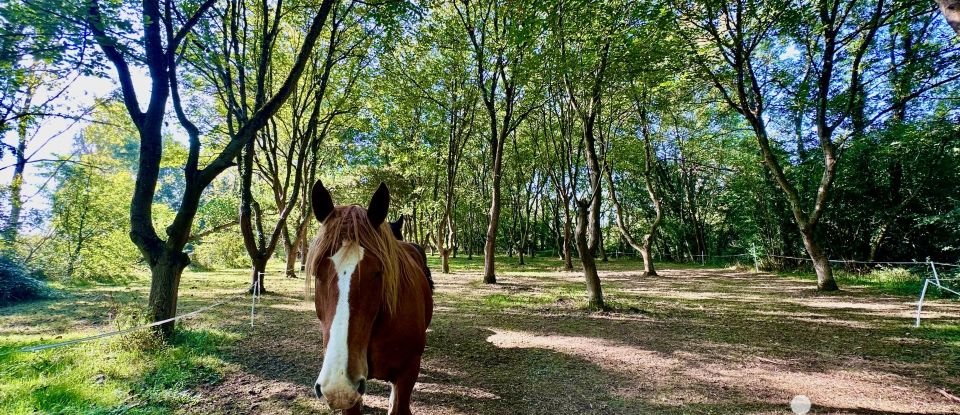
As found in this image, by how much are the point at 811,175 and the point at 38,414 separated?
21256 millimetres

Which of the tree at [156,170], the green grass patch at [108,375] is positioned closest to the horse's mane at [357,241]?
the green grass patch at [108,375]

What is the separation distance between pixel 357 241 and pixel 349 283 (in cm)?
25

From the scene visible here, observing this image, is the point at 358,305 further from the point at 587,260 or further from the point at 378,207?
the point at 587,260

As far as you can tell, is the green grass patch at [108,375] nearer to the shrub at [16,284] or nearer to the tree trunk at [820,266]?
the shrub at [16,284]

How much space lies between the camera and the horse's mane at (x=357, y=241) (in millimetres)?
2066

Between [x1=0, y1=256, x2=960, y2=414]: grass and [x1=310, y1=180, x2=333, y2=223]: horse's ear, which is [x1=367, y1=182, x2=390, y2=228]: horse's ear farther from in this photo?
[x1=0, y1=256, x2=960, y2=414]: grass

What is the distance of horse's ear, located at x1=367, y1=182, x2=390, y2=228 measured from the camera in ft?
7.59

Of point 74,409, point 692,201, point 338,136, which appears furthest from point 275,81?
point 692,201

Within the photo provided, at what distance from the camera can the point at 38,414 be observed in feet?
10.9

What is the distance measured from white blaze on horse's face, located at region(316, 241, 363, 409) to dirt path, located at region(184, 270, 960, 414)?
5.78 feet

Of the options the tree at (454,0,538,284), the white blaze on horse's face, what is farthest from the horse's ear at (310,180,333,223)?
the tree at (454,0,538,284)

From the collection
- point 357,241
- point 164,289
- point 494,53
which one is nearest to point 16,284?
point 164,289

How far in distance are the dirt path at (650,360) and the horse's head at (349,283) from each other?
1.66m

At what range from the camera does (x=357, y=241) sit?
2.03m
